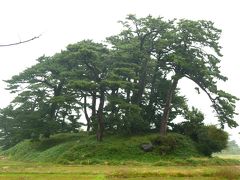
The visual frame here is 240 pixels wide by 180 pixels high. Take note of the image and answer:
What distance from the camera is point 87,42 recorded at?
4969cm

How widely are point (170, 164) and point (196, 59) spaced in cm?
1478

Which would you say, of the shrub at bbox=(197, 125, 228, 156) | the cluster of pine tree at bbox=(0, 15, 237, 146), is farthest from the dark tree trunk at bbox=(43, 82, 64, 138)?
the shrub at bbox=(197, 125, 228, 156)

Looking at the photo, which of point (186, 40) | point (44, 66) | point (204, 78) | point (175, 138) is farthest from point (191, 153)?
point (44, 66)

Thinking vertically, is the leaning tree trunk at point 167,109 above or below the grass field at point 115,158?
above

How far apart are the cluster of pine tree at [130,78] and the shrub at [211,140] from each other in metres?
2.23

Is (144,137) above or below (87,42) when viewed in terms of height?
below

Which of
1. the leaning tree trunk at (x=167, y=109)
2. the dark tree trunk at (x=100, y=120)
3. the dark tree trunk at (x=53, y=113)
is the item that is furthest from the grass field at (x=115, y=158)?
the dark tree trunk at (x=53, y=113)

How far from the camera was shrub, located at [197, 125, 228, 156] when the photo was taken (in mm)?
42969

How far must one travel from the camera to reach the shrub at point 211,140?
141 ft

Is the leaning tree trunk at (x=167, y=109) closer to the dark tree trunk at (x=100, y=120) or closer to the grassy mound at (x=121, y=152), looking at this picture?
the grassy mound at (x=121, y=152)

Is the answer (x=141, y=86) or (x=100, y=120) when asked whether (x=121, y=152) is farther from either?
(x=141, y=86)

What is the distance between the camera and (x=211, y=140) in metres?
43.3

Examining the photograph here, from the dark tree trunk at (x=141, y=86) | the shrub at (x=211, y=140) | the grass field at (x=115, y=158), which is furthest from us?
the dark tree trunk at (x=141, y=86)

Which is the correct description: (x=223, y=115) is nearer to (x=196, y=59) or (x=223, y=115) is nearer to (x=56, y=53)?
(x=196, y=59)
